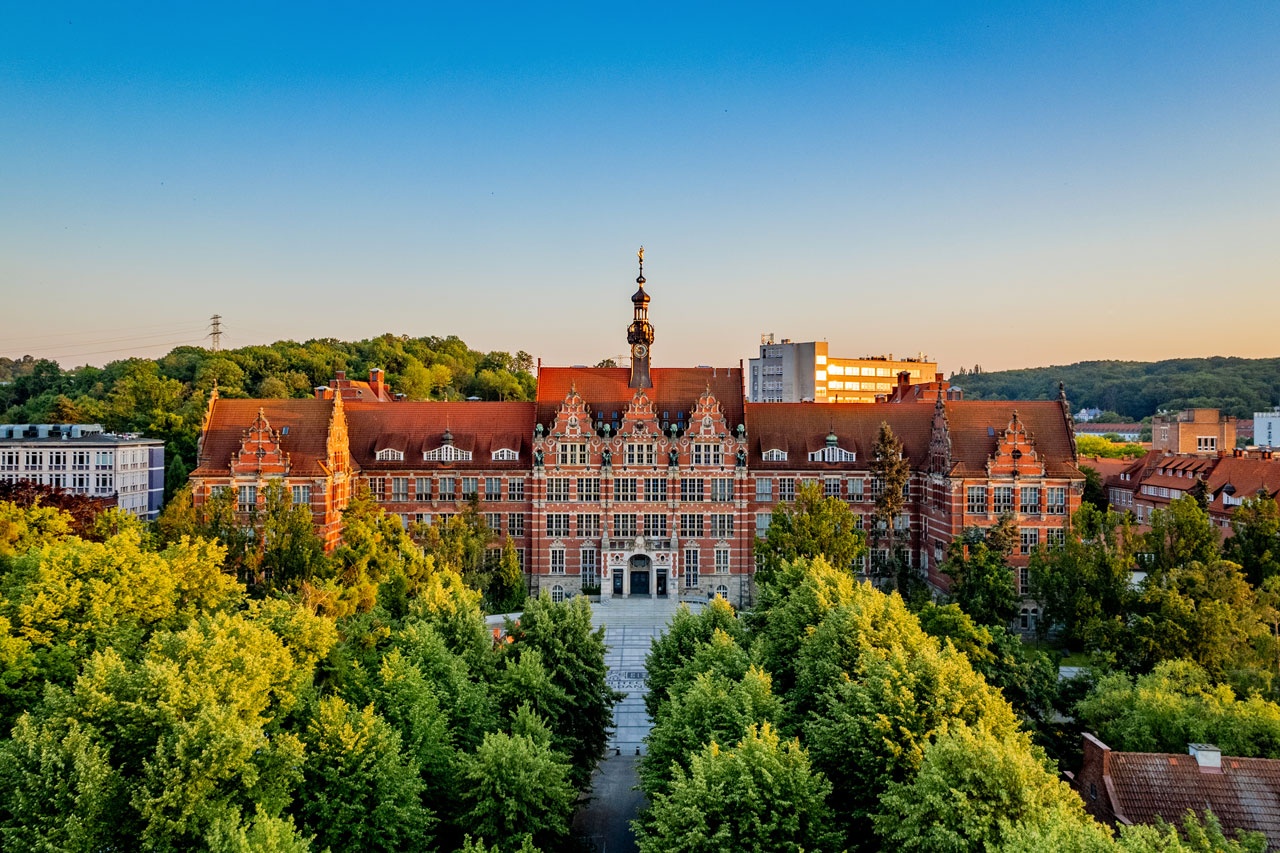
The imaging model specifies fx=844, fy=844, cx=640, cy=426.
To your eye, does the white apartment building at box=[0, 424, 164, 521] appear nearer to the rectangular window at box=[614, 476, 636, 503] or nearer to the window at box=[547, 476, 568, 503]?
the window at box=[547, 476, 568, 503]

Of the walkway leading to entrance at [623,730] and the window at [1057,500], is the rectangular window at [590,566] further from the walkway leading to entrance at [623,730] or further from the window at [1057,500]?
the window at [1057,500]

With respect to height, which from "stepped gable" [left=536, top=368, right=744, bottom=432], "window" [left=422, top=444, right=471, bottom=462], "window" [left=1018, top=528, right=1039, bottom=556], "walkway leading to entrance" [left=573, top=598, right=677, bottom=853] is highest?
"stepped gable" [left=536, top=368, right=744, bottom=432]

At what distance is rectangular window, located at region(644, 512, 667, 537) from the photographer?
75.0m

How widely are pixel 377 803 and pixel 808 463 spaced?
173 feet

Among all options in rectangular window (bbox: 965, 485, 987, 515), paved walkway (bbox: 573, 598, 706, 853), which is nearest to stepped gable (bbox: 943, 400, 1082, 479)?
rectangular window (bbox: 965, 485, 987, 515)

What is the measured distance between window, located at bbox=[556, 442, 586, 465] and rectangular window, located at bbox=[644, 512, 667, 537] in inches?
298

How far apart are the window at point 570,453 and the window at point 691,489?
9.08 meters

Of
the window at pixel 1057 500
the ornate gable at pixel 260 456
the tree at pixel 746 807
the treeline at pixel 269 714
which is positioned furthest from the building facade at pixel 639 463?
the tree at pixel 746 807

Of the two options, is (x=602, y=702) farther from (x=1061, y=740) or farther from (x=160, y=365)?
(x=160, y=365)

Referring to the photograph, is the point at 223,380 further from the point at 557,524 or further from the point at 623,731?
the point at 623,731

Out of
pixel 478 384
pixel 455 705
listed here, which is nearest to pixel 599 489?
pixel 455 705

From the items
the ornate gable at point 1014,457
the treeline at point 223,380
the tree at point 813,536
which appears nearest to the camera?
the tree at point 813,536

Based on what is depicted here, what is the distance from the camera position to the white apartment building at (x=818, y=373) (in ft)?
526

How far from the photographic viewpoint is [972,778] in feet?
86.4
